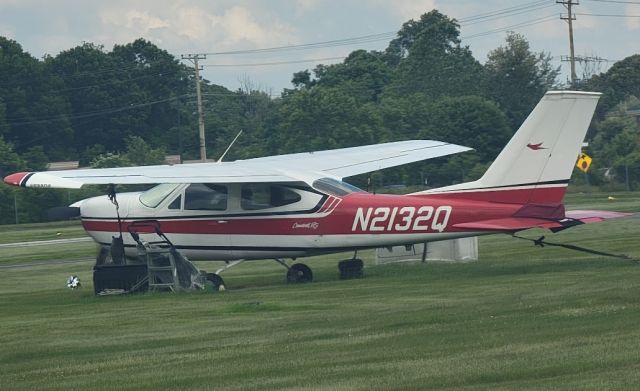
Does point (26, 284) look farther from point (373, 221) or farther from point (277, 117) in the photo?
point (277, 117)

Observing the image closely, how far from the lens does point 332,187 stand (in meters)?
20.8

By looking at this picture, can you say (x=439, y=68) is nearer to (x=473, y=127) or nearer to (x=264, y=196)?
(x=473, y=127)

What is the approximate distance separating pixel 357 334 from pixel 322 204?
7739mm

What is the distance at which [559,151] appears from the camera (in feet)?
61.7

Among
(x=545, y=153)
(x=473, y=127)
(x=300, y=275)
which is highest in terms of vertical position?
(x=473, y=127)

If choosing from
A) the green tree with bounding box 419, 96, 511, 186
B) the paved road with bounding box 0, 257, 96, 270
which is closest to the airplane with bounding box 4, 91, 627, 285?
the paved road with bounding box 0, 257, 96, 270

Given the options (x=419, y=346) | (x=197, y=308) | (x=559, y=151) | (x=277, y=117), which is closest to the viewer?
(x=419, y=346)

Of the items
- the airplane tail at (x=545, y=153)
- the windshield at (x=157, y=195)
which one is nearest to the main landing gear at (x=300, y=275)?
the windshield at (x=157, y=195)

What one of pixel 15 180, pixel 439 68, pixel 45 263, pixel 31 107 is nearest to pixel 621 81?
pixel 439 68

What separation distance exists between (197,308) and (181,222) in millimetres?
4578

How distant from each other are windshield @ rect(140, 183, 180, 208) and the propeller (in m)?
1.44

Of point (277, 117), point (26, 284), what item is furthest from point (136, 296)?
point (277, 117)

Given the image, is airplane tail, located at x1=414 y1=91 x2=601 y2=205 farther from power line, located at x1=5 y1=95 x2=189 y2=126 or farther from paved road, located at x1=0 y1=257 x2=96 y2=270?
power line, located at x1=5 y1=95 x2=189 y2=126

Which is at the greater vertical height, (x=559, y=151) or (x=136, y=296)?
(x=559, y=151)
